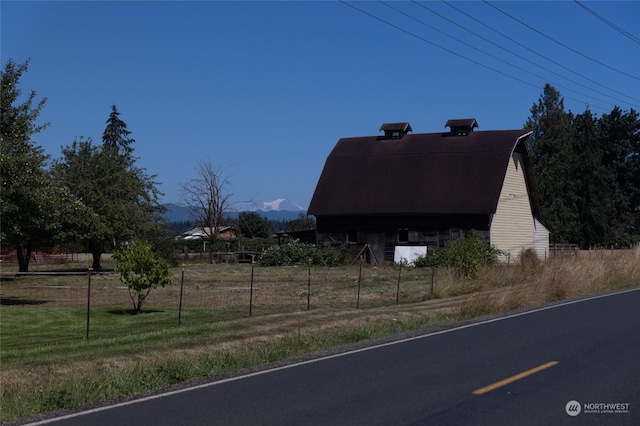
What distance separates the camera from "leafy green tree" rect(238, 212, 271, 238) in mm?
109750

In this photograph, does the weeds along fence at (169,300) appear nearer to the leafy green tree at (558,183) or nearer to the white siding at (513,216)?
the white siding at (513,216)

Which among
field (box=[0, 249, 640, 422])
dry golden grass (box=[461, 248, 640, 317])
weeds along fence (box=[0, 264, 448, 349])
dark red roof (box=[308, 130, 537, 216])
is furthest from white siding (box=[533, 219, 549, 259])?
weeds along fence (box=[0, 264, 448, 349])

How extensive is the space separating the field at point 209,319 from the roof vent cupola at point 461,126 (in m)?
19.2

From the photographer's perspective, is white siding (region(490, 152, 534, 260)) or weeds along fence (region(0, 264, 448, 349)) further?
white siding (region(490, 152, 534, 260))

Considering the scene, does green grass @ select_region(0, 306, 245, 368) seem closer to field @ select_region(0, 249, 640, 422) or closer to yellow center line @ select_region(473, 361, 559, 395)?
field @ select_region(0, 249, 640, 422)

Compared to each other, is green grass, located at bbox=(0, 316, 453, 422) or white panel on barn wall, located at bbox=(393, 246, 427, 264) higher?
white panel on barn wall, located at bbox=(393, 246, 427, 264)

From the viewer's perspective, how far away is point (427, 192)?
1999 inches

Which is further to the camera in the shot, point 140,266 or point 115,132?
point 115,132

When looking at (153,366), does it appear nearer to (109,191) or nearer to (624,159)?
(109,191)

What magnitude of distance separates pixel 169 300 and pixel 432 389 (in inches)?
686

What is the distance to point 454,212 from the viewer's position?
4872cm

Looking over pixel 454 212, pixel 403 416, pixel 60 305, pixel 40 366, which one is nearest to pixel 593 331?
pixel 403 416

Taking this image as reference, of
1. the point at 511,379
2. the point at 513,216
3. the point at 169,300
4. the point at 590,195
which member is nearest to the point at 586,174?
the point at 590,195

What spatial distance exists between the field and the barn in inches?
546
